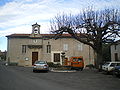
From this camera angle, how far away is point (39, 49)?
38.9m

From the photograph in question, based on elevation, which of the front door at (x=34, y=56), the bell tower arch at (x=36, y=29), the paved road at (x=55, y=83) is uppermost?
the bell tower arch at (x=36, y=29)

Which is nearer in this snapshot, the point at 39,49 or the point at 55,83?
the point at 55,83

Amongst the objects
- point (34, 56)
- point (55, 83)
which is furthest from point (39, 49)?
point (55, 83)

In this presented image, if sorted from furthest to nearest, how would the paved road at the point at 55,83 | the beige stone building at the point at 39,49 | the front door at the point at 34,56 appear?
the front door at the point at 34,56 < the beige stone building at the point at 39,49 < the paved road at the point at 55,83

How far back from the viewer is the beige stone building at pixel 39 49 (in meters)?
38.8

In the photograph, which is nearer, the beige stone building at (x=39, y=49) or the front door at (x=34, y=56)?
the beige stone building at (x=39, y=49)

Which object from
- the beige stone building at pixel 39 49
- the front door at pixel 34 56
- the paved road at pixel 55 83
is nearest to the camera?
the paved road at pixel 55 83

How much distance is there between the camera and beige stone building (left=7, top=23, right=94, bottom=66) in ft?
127

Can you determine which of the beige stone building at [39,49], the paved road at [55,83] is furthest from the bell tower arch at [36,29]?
the paved road at [55,83]

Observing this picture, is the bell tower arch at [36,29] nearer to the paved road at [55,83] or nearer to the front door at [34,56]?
the front door at [34,56]

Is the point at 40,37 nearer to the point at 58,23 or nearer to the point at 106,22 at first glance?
the point at 58,23

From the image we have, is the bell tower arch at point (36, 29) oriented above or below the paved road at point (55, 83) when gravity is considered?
above

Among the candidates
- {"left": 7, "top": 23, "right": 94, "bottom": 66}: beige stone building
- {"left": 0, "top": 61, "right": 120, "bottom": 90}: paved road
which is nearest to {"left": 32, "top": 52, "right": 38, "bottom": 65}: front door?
{"left": 7, "top": 23, "right": 94, "bottom": 66}: beige stone building

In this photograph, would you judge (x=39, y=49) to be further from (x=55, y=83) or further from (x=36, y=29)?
(x=55, y=83)
